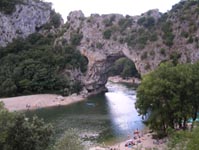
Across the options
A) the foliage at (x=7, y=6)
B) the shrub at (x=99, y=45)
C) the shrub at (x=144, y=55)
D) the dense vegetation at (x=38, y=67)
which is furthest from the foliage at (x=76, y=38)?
the foliage at (x=7, y=6)

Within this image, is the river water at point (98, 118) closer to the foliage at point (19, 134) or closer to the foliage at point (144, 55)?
the foliage at point (144, 55)

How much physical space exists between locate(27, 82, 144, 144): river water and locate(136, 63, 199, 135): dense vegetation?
797 cm

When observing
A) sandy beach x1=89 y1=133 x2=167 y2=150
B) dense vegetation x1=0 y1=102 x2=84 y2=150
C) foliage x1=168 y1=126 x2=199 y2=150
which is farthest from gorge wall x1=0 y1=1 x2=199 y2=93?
foliage x1=168 y1=126 x2=199 y2=150

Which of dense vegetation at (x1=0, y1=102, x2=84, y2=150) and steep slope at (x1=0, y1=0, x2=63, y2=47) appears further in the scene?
steep slope at (x1=0, y1=0, x2=63, y2=47)

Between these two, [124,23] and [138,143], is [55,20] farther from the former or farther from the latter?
[138,143]

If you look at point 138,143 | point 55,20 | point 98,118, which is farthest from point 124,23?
point 138,143

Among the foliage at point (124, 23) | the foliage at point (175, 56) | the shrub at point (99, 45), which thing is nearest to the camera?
the foliage at point (175, 56)

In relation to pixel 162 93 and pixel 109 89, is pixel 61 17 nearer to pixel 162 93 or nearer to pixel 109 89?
pixel 109 89

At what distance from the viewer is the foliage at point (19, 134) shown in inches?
1143

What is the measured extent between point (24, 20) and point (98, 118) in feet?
193

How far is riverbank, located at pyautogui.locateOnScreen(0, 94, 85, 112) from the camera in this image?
74.1 metres

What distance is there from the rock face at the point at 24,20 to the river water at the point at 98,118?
35.4m

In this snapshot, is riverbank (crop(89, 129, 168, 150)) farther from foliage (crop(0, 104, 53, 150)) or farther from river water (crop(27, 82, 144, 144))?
foliage (crop(0, 104, 53, 150))

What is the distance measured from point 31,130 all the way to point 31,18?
84.5m
